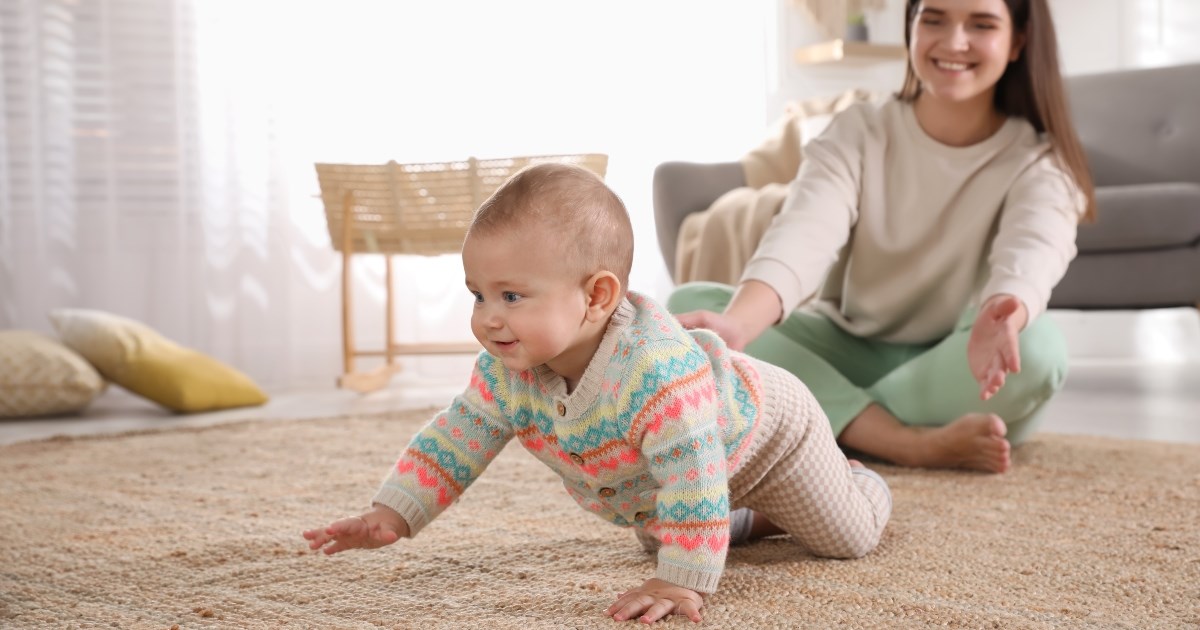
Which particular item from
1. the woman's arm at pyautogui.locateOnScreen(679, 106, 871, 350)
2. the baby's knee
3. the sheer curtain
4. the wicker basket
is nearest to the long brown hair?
the woman's arm at pyautogui.locateOnScreen(679, 106, 871, 350)

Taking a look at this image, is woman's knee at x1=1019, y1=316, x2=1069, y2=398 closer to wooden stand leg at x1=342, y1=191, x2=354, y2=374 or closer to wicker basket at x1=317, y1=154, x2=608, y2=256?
wicker basket at x1=317, y1=154, x2=608, y2=256

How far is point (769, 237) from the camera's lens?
149 centimetres

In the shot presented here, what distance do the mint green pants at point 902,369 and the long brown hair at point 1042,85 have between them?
0.21 meters

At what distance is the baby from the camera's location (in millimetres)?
796

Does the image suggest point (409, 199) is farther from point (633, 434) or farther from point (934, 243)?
point (633, 434)

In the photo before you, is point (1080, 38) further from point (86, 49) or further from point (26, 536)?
point (26, 536)

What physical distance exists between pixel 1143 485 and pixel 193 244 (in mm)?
2603

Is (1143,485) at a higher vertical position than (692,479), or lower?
lower

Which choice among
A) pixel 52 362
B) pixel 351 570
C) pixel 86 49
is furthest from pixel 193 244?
pixel 351 570

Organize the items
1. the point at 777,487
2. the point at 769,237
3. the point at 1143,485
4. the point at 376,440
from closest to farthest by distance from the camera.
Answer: the point at 777,487 < the point at 1143,485 < the point at 769,237 < the point at 376,440

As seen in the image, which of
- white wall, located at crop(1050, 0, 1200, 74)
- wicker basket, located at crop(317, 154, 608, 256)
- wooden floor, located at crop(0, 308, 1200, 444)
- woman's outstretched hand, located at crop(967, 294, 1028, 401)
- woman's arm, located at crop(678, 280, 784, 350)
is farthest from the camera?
white wall, located at crop(1050, 0, 1200, 74)

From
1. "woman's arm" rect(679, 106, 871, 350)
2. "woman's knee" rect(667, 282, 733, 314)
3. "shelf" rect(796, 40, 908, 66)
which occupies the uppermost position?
"shelf" rect(796, 40, 908, 66)

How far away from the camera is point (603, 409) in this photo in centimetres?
83

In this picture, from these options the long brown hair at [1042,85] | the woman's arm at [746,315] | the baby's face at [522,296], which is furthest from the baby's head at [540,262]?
the long brown hair at [1042,85]
